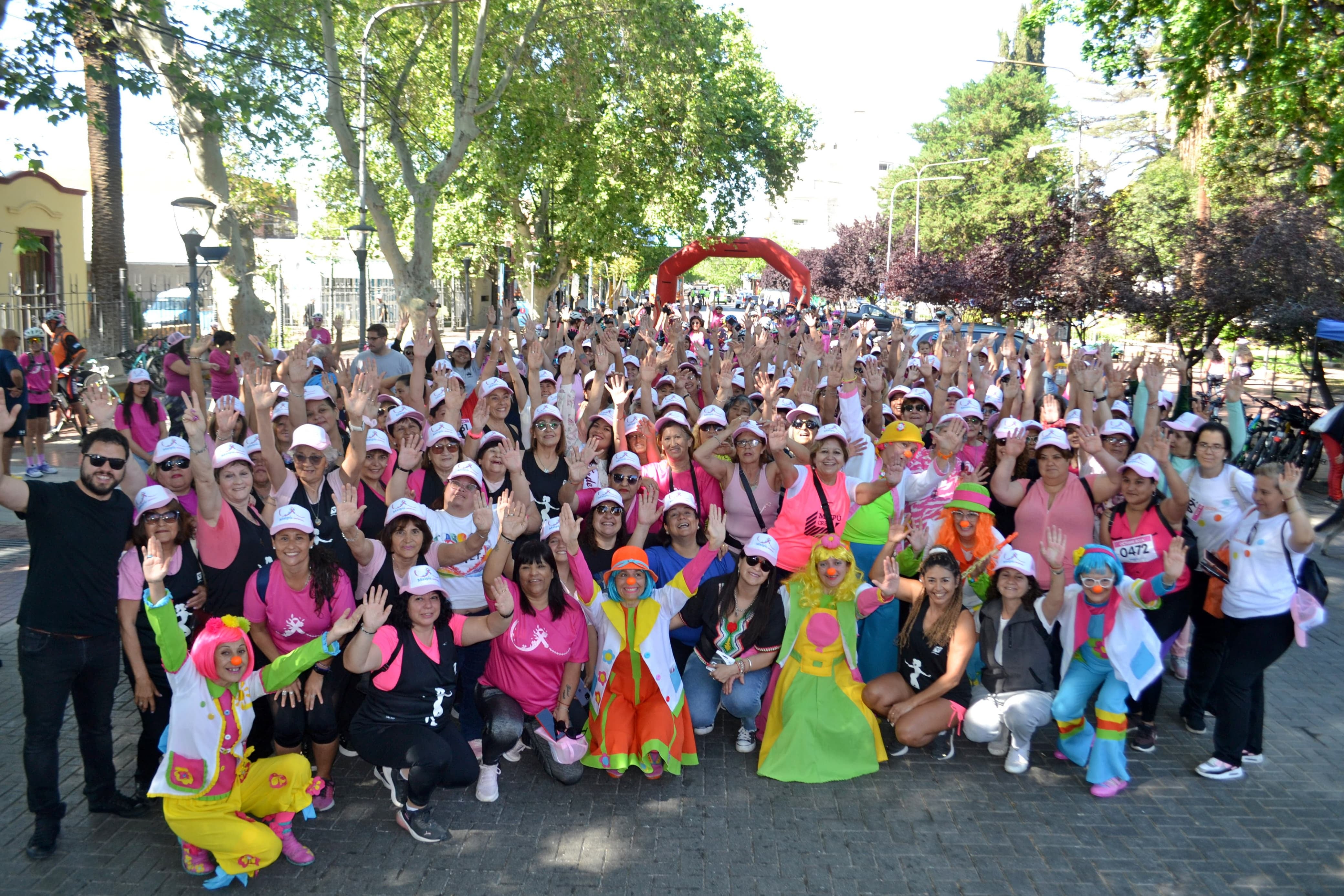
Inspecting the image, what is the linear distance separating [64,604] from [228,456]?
43.0 inches

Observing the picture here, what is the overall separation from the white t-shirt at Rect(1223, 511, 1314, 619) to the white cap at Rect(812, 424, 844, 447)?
7.63 feet

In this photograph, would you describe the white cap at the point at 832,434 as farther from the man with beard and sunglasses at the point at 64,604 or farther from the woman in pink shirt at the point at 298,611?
the man with beard and sunglasses at the point at 64,604

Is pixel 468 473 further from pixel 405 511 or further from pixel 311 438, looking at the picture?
pixel 311 438

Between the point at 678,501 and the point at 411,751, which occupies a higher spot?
the point at 678,501

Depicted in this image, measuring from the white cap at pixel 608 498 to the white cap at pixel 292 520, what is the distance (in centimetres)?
173

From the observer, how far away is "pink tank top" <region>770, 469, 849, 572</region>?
607 centimetres

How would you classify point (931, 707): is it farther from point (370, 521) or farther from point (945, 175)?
point (945, 175)

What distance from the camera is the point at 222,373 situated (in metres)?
10.6

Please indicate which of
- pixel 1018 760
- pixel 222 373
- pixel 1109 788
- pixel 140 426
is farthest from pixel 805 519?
pixel 222 373

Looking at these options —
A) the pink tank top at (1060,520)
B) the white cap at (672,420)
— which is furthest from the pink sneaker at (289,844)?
the pink tank top at (1060,520)

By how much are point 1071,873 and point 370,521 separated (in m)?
4.10

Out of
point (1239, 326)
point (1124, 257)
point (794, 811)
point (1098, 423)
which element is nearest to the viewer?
point (794, 811)

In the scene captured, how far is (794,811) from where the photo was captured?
5.09m

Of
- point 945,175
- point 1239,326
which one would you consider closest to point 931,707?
point 1239,326
